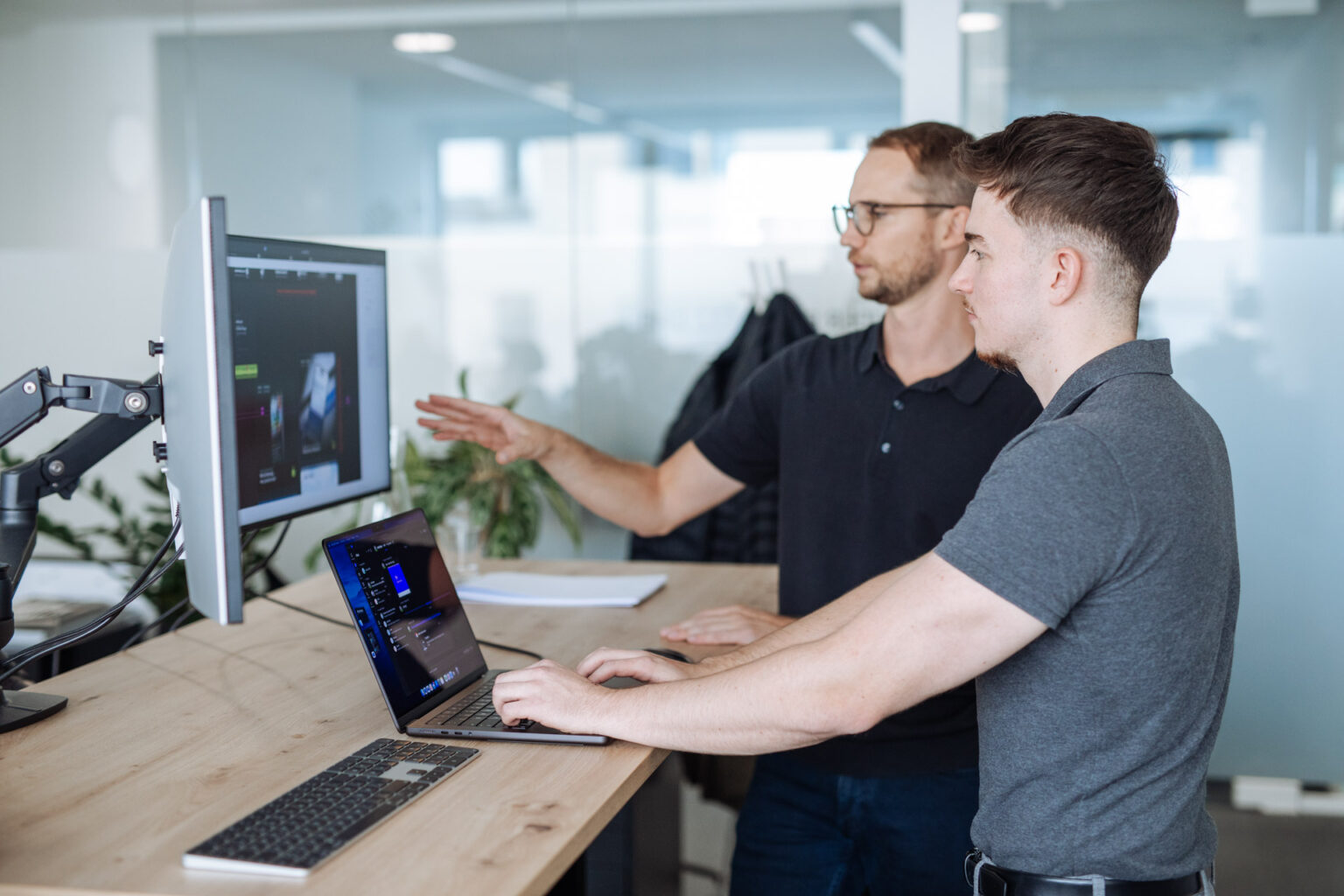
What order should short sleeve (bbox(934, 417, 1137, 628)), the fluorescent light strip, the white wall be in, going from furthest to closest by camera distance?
the white wall
the fluorescent light strip
short sleeve (bbox(934, 417, 1137, 628))

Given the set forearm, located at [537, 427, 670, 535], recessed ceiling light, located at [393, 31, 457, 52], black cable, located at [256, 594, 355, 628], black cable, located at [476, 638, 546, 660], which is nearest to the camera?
black cable, located at [476, 638, 546, 660]

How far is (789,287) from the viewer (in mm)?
3508

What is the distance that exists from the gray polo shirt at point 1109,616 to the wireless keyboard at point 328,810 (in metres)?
0.60

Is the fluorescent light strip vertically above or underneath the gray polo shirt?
above

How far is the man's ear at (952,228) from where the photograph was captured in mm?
2121

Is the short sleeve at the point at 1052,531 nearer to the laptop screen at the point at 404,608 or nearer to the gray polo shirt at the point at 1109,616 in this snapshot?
the gray polo shirt at the point at 1109,616

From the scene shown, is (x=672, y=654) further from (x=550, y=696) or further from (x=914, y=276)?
(x=914, y=276)

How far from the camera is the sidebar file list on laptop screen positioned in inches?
57.2

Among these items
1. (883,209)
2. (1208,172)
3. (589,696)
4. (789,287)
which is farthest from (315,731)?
(1208,172)

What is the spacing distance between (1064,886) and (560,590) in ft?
3.73

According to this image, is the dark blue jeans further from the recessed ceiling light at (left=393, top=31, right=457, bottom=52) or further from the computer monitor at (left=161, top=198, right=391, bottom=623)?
the recessed ceiling light at (left=393, top=31, right=457, bottom=52)

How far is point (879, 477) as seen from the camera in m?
2.07

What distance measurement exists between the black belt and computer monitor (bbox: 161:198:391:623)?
879 mm

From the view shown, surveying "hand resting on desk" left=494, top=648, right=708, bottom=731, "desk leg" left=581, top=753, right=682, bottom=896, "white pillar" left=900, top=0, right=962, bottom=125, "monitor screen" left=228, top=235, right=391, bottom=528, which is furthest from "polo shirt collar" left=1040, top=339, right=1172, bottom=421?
"white pillar" left=900, top=0, right=962, bottom=125
